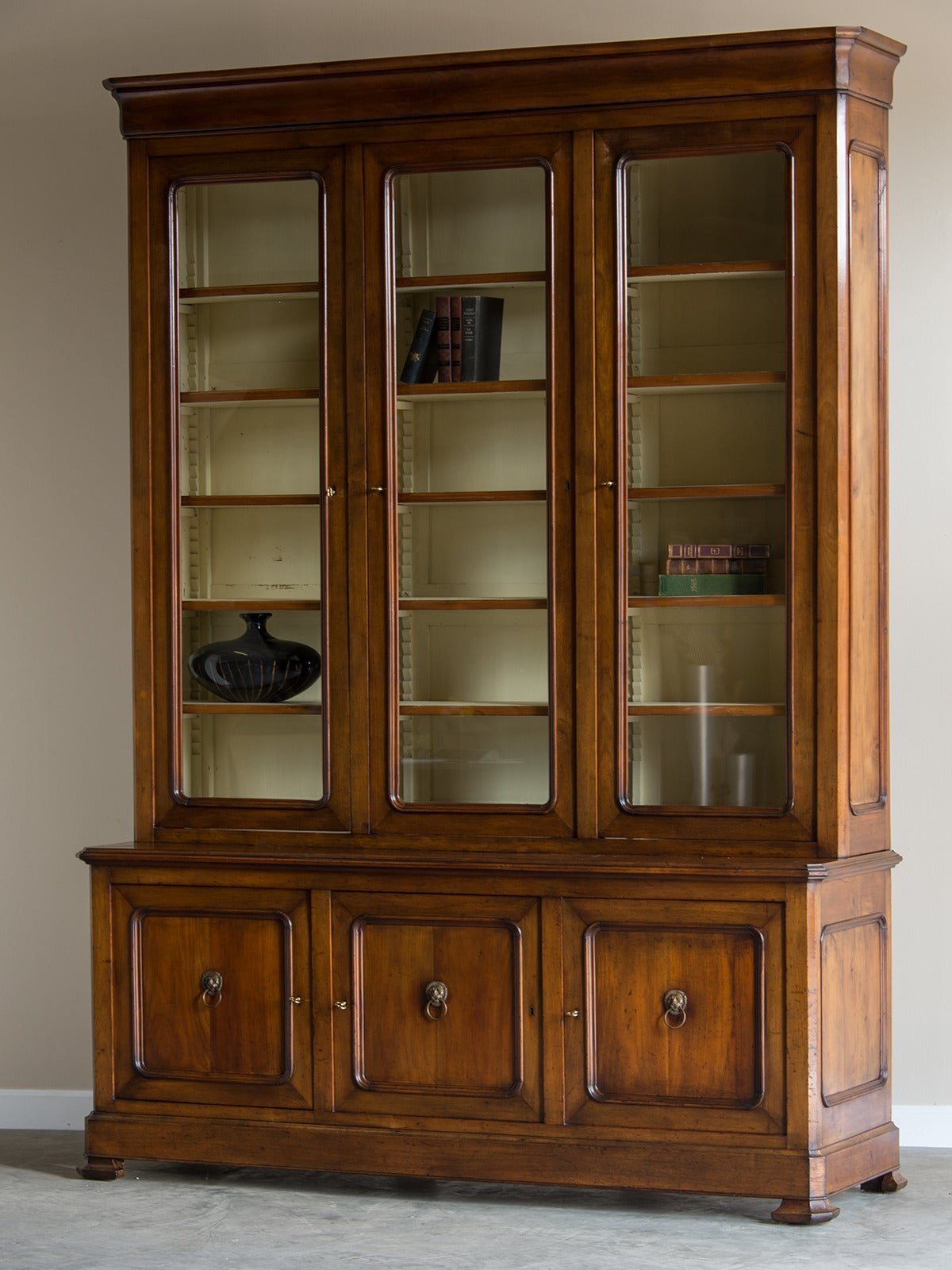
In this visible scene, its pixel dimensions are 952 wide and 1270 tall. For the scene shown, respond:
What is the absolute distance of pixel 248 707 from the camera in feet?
11.8

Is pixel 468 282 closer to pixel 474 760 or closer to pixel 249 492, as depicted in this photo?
pixel 249 492

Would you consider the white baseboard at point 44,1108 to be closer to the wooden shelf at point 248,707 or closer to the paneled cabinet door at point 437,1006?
the paneled cabinet door at point 437,1006

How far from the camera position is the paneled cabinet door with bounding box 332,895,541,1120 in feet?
10.8

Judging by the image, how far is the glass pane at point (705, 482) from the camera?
3.31 meters

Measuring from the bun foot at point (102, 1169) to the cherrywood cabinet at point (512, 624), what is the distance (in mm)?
10

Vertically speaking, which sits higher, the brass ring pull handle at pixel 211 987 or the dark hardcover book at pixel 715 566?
the dark hardcover book at pixel 715 566

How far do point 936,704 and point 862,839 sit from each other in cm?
59

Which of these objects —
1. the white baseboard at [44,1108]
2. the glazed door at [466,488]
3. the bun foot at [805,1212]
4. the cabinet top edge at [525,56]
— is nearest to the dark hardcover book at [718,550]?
the glazed door at [466,488]

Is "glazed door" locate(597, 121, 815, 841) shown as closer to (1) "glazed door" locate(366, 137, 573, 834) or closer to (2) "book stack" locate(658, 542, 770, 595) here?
(2) "book stack" locate(658, 542, 770, 595)

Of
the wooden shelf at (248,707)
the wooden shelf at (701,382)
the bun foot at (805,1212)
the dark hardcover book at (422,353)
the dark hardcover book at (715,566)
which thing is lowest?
the bun foot at (805,1212)

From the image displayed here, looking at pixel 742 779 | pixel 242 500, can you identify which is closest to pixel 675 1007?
pixel 742 779

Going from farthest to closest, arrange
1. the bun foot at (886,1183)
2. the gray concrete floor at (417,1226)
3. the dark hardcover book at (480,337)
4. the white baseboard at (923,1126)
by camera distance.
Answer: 1. the white baseboard at (923,1126)
2. the dark hardcover book at (480,337)
3. the bun foot at (886,1183)
4. the gray concrete floor at (417,1226)

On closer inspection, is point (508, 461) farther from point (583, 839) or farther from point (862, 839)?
point (862, 839)

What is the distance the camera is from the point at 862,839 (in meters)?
3.32
